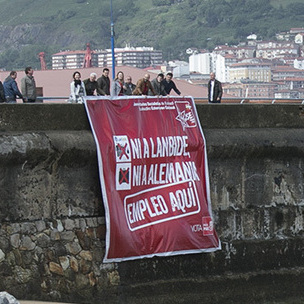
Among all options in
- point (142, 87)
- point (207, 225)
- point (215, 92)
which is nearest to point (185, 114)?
point (207, 225)

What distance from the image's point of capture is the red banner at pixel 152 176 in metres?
14.1

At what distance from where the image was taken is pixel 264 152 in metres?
15.7

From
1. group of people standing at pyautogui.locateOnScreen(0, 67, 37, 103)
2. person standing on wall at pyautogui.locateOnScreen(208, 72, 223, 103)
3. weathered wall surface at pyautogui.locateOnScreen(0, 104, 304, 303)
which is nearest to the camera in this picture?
weathered wall surface at pyautogui.locateOnScreen(0, 104, 304, 303)

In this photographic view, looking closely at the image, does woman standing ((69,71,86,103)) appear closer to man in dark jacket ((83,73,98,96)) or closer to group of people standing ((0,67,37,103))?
man in dark jacket ((83,73,98,96))

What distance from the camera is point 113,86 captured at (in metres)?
18.2

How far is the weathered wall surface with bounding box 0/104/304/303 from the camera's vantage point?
13.4 m

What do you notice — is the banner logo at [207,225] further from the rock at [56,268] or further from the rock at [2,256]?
the rock at [2,256]

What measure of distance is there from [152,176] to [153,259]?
106cm

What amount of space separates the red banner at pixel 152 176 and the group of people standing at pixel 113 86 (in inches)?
65.9

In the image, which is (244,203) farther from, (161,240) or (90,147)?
(90,147)

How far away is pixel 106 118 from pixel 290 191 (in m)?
3.23

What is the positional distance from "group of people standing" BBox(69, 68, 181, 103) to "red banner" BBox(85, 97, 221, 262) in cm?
168

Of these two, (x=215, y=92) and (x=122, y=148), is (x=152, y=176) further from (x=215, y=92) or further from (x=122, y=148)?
(x=215, y=92)

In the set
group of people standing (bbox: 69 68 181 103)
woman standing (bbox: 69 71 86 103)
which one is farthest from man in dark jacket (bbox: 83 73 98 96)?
woman standing (bbox: 69 71 86 103)
